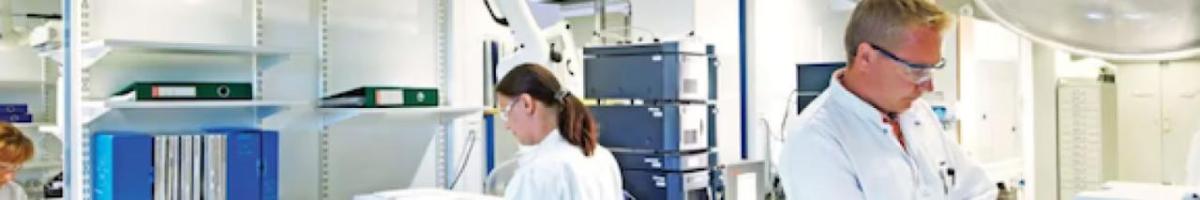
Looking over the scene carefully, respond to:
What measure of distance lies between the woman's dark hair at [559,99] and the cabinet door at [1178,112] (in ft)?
17.4

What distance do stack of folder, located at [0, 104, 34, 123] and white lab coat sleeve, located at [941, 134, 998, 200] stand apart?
2.70 meters

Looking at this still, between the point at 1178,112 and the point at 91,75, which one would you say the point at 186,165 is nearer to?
the point at 91,75

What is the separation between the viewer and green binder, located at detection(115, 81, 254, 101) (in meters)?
2.37

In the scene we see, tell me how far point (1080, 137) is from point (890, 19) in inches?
224

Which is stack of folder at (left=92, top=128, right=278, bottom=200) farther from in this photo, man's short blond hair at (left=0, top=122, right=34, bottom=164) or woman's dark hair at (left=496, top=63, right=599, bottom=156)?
woman's dark hair at (left=496, top=63, right=599, bottom=156)

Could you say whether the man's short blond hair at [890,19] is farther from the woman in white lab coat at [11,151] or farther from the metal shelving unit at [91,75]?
the woman in white lab coat at [11,151]

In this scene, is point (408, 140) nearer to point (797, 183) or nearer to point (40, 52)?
point (40, 52)

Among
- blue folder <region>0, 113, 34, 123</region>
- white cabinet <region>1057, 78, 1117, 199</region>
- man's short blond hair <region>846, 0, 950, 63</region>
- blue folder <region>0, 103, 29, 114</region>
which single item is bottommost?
white cabinet <region>1057, 78, 1117, 199</region>

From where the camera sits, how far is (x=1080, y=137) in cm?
639

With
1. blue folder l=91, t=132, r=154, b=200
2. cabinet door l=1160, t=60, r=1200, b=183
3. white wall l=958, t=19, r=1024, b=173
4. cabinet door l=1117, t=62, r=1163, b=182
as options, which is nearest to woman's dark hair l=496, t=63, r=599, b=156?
blue folder l=91, t=132, r=154, b=200

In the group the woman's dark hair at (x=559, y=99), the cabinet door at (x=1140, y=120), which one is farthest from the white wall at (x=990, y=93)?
the woman's dark hair at (x=559, y=99)

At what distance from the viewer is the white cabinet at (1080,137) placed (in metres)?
6.34

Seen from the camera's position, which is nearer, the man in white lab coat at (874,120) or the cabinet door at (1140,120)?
the man in white lab coat at (874,120)

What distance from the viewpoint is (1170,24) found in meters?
2.79
